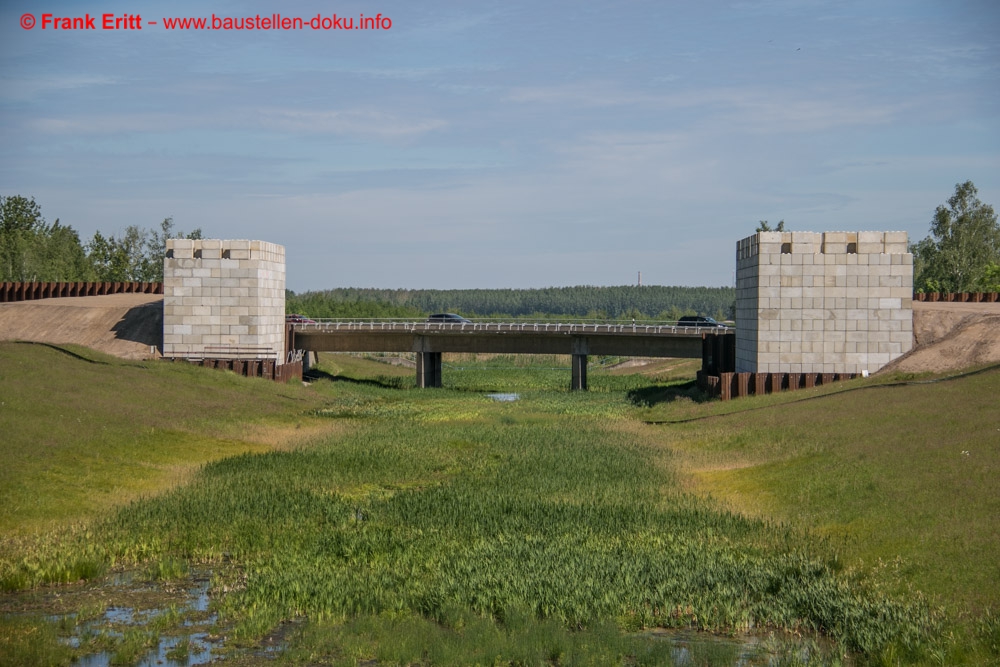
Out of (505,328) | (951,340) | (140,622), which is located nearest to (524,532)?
(140,622)

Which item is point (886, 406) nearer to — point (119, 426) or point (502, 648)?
point (502, 648)

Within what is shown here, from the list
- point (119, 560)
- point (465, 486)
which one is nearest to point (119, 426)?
point (465, 486)

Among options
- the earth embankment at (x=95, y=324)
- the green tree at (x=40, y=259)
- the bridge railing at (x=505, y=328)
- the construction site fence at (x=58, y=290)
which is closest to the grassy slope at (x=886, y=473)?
the bridge railing at (x=505, y=328)

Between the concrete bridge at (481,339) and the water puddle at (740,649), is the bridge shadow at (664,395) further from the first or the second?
the water puddle at (740,649)

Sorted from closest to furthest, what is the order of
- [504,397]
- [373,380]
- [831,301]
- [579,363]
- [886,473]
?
[886,473] < [831,301] < [504,397] < [579,363] < [373,380]

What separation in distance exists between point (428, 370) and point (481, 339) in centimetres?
526

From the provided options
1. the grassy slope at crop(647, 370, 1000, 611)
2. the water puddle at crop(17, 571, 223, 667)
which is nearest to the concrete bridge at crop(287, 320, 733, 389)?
the grassy slope at crop(647, 370, 1000, 611)

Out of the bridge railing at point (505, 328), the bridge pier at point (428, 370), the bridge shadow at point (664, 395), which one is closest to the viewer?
the bridge shadow at point (664, 395)

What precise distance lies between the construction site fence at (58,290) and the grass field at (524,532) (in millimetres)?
49020

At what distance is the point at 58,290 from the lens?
9438cm

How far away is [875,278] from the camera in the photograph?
196ft

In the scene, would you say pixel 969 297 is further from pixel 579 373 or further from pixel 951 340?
pixel 579 373

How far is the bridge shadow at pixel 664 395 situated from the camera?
64.2 meters

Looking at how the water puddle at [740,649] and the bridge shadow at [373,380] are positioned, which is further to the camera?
the bridge shadow at [373,380]
